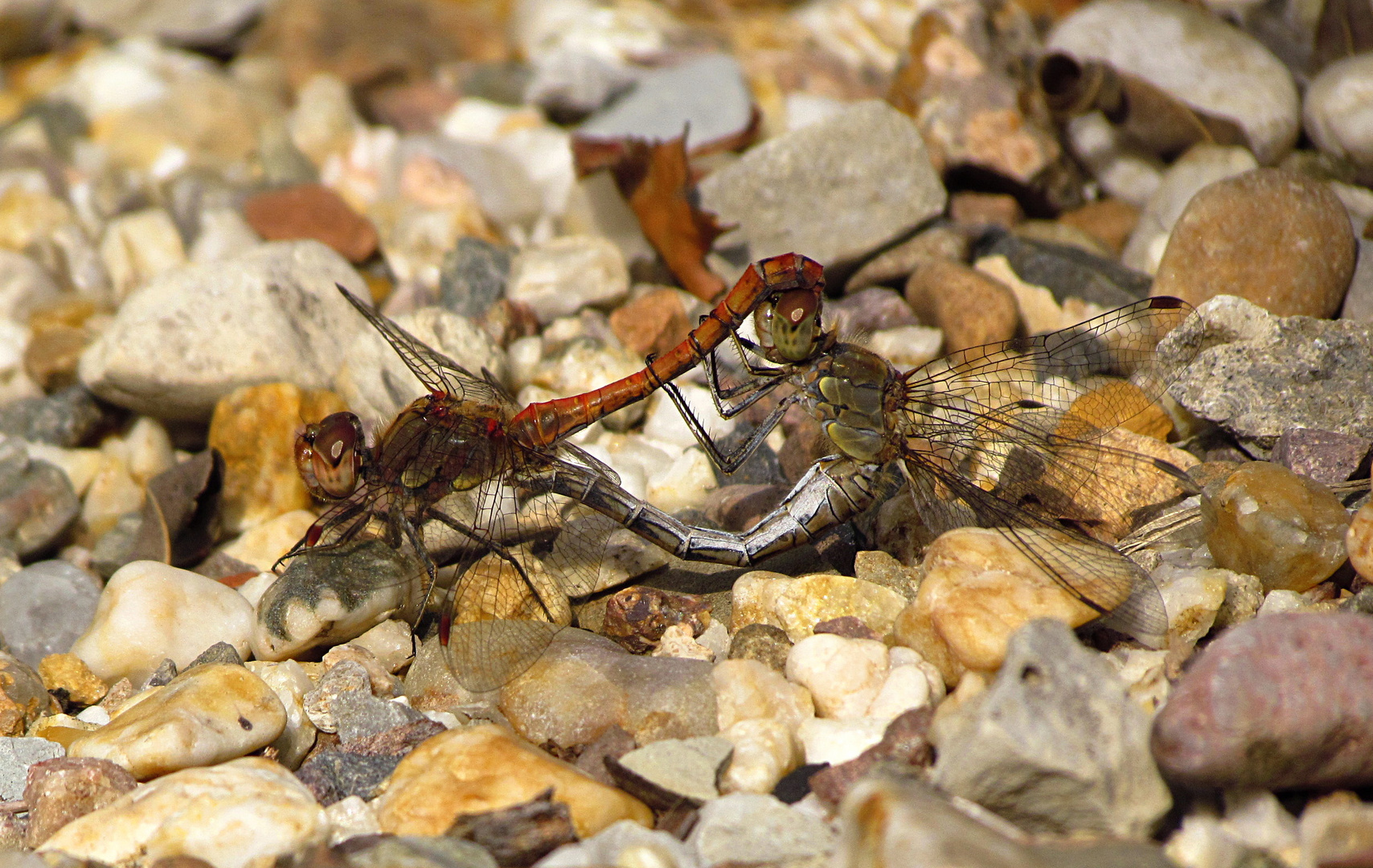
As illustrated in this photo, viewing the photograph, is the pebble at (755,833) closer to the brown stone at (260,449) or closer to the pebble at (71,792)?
the pebble at (71,792)

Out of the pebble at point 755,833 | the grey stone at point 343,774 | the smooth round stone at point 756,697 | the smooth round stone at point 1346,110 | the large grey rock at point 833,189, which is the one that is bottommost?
the grey stone at point 343,774

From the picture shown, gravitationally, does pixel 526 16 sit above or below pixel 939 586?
above

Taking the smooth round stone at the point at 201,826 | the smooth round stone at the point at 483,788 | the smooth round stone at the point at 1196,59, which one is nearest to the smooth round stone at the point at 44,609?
the smooth round stone at the point at 201,826

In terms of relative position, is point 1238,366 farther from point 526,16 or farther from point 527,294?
point 526,16

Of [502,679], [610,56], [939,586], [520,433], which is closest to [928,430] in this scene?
[939,586]

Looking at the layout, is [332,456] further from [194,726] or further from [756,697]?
[756,697]

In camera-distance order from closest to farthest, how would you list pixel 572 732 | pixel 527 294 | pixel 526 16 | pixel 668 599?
pixel 572 732 < pixel 668 599 < pixel 527 294 < pixel 526 16

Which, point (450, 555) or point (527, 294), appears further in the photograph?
point (527, 294)

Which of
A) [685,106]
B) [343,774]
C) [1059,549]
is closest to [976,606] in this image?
[1059,549]
